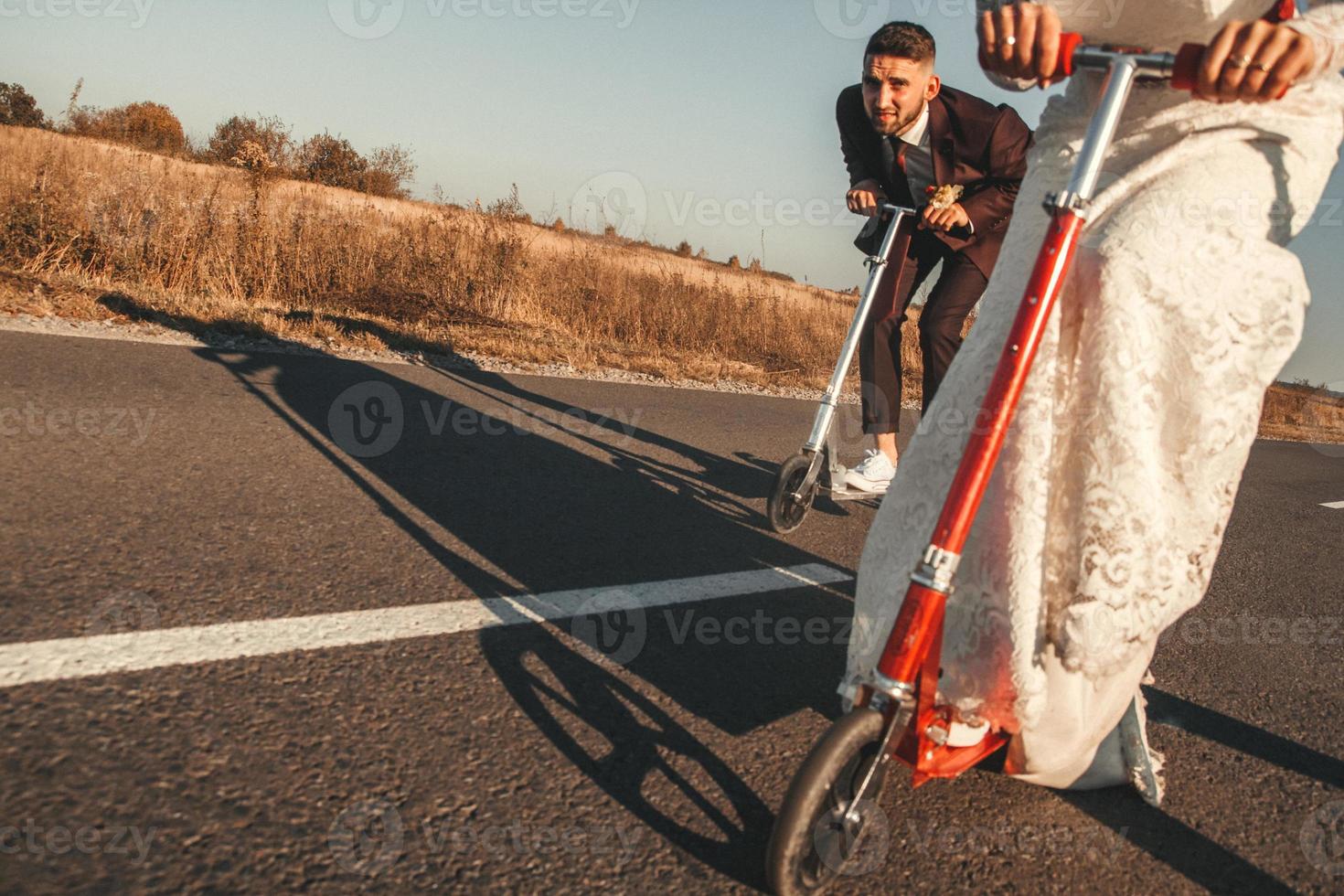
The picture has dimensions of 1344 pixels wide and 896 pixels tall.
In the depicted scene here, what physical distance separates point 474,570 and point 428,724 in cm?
101

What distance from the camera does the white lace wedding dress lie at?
165cm

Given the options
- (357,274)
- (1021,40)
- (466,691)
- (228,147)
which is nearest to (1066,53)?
(1021,40)

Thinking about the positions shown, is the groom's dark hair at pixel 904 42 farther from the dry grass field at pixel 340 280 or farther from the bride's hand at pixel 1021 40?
the dry grass field at pixel 340 280

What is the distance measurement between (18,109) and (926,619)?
34.3 metres

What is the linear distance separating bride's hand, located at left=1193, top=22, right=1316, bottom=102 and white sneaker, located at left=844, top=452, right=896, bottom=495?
3.07 meters

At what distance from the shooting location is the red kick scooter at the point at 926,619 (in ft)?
4.85

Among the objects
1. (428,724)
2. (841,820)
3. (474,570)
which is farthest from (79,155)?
(841,820)

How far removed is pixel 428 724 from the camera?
6.36ft

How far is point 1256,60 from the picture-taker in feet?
4.86

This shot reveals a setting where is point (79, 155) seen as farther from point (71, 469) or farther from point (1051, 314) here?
point (1051, 314)
